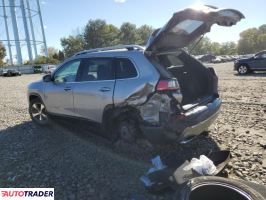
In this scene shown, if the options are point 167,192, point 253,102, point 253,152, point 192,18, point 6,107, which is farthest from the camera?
point 6,107

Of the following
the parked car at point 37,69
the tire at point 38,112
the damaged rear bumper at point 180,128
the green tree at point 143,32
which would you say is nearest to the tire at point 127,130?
the damaged rear bumper at point 180,128

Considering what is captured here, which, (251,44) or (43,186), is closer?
(43,186)

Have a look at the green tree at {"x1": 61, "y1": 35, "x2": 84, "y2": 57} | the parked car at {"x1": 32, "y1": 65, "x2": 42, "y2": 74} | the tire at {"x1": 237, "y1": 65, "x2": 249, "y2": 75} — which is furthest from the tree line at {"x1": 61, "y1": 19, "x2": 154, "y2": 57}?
the tire at {"x1": 237, "y1": 65, "x2": 249, "y2": 75}

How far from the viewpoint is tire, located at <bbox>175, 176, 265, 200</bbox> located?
293 centimetres

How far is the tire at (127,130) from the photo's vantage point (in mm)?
4871

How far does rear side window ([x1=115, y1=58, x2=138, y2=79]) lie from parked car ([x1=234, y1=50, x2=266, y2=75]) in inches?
622

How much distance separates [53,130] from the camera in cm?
671

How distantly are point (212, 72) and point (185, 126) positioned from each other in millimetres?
1603

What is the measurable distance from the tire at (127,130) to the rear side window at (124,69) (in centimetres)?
75

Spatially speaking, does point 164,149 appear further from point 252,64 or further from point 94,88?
point 252,64

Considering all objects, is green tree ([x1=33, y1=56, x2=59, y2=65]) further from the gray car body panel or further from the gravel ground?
the gravel ground

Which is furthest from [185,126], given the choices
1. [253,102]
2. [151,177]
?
[253,102]

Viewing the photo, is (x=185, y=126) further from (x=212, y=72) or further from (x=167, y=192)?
(x=212, y=72)

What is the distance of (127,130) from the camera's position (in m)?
4.93
